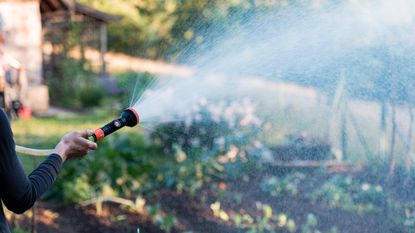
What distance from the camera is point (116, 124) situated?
2.48 meters

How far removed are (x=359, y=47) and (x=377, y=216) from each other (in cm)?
141

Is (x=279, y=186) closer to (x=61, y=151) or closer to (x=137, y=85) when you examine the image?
(x=137, y=85)

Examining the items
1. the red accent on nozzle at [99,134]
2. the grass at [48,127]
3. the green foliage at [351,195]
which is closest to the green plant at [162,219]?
the green foliage at [351,195]

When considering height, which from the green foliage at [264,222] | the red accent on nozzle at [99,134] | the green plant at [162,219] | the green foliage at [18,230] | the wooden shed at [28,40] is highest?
the red accent on nozzle at [99,134]

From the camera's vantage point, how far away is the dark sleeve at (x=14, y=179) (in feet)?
6.50

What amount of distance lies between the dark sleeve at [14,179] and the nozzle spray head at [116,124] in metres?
0.27

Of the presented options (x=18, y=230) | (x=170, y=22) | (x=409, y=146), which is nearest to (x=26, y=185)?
(x=18, y=230)

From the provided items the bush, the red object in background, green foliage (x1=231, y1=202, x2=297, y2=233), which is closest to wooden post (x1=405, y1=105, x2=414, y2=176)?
green foliage (x1=231, y1=202, x2=297, y2=233)

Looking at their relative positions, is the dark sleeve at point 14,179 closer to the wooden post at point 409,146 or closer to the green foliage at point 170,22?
the green foliage at point 170,22

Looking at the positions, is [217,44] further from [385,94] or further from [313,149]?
[313,149]

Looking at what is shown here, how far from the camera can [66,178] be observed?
565cm

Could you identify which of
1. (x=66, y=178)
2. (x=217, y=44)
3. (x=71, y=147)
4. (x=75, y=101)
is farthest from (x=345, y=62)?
(x=75, y=101)

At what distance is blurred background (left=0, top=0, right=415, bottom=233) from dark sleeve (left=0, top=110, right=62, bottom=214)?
95 cm

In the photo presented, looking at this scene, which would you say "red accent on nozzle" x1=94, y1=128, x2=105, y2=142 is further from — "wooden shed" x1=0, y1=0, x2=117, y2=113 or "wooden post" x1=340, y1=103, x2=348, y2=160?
"wooden shed" x1=0, y1=0, x2=117, y2=113
